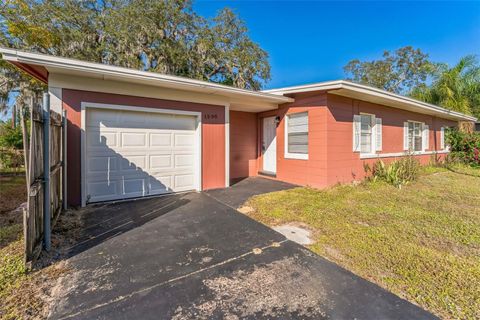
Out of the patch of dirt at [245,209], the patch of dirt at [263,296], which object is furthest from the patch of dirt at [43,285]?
the patch of dirt at [245,209]

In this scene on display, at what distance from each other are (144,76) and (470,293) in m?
5.70

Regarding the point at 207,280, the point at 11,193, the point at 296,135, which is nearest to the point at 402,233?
the point at 207,280

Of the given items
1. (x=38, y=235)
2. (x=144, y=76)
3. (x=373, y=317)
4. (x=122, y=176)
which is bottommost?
(x=373, y=317)

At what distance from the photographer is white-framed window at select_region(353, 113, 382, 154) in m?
7.03

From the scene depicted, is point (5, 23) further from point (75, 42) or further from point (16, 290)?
point (16, 290)

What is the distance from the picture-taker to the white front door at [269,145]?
794 cm

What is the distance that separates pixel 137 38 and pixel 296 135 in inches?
414

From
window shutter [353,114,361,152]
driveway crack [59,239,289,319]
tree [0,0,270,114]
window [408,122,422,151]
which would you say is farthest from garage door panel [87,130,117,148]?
window [408,122,422,151]

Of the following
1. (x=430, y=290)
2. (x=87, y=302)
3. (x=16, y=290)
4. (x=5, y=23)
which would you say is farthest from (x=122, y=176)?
(x=5, y=23)

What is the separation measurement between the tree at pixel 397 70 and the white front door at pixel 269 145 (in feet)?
69.1

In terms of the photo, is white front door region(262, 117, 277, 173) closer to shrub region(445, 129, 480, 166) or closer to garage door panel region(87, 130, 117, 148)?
garage door panel region(87, 130, 117, 148)

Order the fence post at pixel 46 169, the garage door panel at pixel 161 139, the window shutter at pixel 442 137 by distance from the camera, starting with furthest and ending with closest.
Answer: the window shutter at pixel 442 137 < the garage door panel at pixel 161 139 < the fence post at pixel 46 169

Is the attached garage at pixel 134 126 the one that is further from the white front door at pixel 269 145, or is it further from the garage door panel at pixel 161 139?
the white front door at pixel 269 145

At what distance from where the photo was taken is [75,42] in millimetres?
10984
